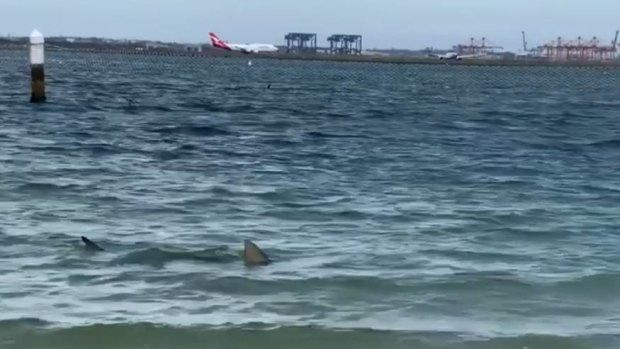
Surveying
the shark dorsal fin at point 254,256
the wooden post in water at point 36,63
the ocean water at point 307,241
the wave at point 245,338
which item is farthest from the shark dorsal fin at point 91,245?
the wooden post in water at point 36,63

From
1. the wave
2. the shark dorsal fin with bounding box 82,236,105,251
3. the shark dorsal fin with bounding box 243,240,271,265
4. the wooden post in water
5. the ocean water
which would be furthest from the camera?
the wooden post in water

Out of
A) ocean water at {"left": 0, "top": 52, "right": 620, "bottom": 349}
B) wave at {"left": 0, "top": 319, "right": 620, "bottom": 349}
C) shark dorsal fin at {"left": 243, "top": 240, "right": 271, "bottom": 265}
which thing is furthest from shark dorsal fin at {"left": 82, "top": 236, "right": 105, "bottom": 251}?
wave at {"left": 0, "top": 319, "right": 620, "bottom": 349}

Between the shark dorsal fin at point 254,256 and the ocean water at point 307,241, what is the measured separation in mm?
169

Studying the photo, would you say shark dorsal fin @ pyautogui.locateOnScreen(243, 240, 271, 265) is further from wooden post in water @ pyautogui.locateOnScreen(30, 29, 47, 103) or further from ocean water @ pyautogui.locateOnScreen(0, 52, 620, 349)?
wooden post in water @ pyautogui.locateOnScreen(30, 29, 47, 103)

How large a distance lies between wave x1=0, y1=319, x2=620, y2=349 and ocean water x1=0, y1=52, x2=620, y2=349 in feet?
0.09

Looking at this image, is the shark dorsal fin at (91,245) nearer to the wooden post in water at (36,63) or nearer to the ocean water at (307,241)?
the ocean water at (307,241)

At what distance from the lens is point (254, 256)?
14.8 meters

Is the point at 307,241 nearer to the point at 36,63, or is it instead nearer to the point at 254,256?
the point at 254,256

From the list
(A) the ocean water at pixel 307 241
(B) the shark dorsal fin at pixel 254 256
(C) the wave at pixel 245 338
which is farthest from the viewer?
(B) the shark dorsal fin at pixel 254 256

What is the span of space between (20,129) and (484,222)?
19.5 metres

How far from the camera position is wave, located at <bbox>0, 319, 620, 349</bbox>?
11.2m

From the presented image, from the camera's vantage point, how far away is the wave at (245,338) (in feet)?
36.9

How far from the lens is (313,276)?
14070 millimetres

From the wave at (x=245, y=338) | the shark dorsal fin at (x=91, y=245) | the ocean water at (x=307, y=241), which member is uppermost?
the shark dorsal fin at (x=91, y=245)
